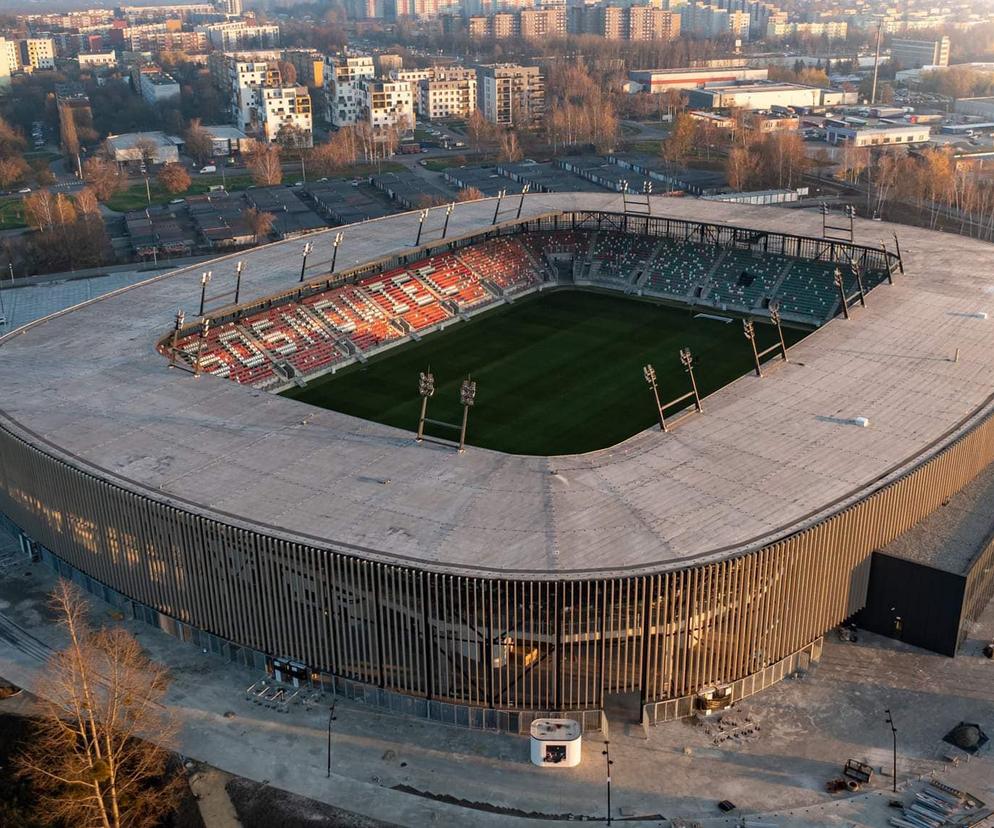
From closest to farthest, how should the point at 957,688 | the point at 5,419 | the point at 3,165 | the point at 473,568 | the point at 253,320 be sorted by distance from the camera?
the point at 473,568 < the point at 957,688 < the point at 5,419 < the point at 253,320 < the point at 3,165

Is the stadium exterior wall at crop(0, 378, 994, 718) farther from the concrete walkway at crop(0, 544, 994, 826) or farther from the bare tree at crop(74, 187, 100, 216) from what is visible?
the bare tree at crop(74, 187, 100, 216)

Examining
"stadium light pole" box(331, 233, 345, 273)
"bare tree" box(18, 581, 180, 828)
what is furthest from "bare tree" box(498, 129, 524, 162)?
"bare tree" box(18, 581, 180, 828)

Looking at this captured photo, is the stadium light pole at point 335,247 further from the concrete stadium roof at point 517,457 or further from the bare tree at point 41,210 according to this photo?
the bare tree at point 41,210

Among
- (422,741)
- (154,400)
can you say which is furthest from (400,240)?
(422,741)

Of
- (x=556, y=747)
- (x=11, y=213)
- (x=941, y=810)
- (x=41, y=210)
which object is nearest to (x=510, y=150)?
Answer: (x=41, y=210)

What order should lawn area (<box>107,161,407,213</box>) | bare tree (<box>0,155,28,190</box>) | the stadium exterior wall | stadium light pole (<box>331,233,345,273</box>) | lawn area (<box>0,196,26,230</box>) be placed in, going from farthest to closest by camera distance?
bare tree (<box>0,155,28,190</box>)
lawn area (<box>107,161,407,213</box>)
lawn area (<box>0,196,26,230</box>)
stadium light pole (<box>331,233,345,273</box>)
the stadium exterior wall

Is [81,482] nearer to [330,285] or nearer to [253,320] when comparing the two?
[253,320]
